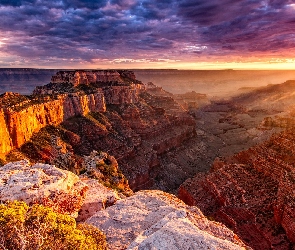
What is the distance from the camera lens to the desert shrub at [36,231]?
41.2 feet

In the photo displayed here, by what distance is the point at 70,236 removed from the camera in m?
13.5

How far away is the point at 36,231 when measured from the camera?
1294 centimetres

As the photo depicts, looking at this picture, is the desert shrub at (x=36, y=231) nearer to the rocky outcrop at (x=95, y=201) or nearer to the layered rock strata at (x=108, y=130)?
the rocky outcrop at (x=95, y=201)

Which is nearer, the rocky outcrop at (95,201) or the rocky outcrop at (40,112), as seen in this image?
the rocky outcrop at (95,201)

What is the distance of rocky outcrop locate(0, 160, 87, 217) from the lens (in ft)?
60.7

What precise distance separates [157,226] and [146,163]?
50.1 metres

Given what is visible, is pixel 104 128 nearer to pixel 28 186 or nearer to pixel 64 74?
pixel 64 74

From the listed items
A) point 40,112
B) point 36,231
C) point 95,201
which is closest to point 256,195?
point 95,201

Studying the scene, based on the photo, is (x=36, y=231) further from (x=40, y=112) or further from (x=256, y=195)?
(x=40, y=112)

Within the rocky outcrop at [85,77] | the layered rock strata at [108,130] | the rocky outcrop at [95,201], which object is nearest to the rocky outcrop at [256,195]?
the layered rock strata at [108,130]

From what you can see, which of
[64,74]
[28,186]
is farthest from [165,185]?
[28,186]

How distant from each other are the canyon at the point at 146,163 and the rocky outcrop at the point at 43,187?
309 mm

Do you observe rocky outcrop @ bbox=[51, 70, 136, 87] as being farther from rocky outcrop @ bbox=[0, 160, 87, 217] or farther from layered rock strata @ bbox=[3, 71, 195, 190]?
rocky outcrop @ bbox=[0, 160, 87, 217]

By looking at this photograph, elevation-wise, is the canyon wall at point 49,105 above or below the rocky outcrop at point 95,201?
above
